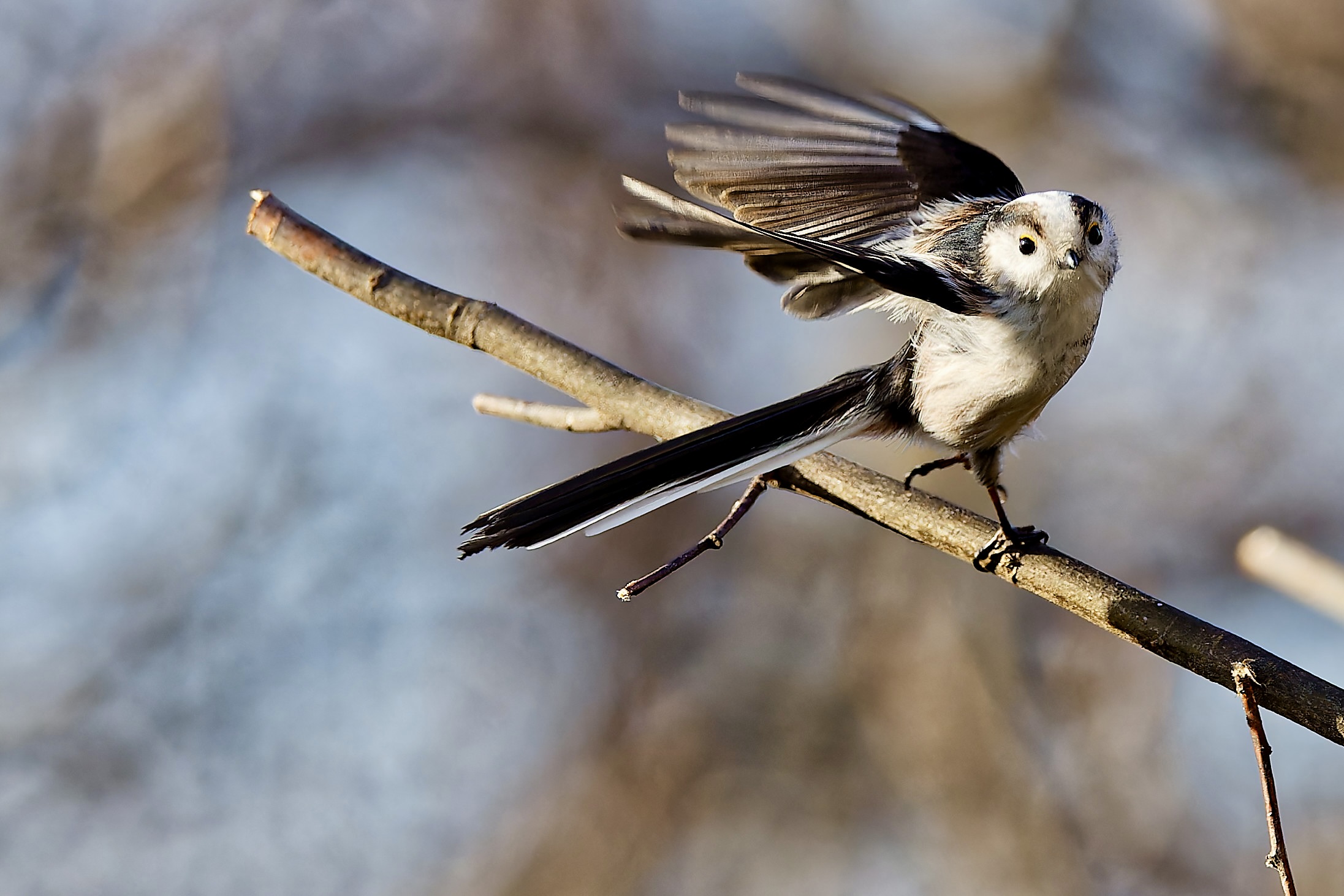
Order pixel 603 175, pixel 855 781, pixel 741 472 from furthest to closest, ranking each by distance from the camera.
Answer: pixel 603 175
pixel 855 781
pixel 741 472

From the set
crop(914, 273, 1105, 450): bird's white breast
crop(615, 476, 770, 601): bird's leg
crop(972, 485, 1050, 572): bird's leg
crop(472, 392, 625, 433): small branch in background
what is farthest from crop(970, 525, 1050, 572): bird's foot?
crop(472, 392, 625, 433): small branch in background

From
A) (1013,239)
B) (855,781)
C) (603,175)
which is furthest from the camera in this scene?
(603,175)

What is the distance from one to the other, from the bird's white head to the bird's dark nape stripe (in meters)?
0.24

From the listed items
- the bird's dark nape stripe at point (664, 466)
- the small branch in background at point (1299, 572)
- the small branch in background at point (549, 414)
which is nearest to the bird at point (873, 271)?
the bird's dark nape stripe at point (664, 466)

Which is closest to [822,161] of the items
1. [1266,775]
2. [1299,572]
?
[1299,572]

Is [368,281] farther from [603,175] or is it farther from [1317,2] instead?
[1317,2]

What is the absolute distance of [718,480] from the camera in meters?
1.20

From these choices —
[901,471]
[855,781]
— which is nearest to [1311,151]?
[901,471]

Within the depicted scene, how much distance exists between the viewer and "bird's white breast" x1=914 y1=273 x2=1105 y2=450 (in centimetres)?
129

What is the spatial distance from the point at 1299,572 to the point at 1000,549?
0.35 m

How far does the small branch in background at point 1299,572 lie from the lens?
0.98m

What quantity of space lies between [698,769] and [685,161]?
1.98 m

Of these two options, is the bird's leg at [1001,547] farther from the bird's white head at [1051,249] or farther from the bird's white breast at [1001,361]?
the bird's white head at [1051,249]

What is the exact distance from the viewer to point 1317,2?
3.46 metres
